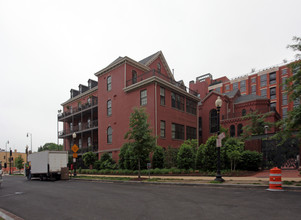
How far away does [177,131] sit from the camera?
30.6 metres

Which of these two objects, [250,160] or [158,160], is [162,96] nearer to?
[158,160]

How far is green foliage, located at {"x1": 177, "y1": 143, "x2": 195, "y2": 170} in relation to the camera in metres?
20.5

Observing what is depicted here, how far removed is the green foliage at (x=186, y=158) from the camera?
20.5m

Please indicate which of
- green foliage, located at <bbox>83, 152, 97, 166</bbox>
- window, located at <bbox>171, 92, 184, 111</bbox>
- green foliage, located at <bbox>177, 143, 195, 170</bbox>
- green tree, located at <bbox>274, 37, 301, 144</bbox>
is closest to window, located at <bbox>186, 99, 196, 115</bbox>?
window, located at <bbox>171, 92, 184, 111</bbox>

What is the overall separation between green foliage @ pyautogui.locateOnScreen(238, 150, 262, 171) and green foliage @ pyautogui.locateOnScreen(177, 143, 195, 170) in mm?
4023

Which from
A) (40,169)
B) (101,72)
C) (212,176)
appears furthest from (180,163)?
(101,72)

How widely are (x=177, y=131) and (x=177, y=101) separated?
407cm

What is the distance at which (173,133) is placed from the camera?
29875 millimetres

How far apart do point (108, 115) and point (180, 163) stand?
51.2 feet

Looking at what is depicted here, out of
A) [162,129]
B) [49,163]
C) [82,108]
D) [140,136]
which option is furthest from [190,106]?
[49,163]

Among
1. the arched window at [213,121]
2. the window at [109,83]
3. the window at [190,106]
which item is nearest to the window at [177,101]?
the window at [190,106]

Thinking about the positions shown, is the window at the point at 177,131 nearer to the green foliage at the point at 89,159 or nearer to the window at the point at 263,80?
the green foliage at the point at 89,159

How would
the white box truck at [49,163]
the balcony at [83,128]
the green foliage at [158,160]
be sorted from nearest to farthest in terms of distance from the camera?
the white box truck at [49,163], the green foliage at [158,160], the balcony at [83,128]

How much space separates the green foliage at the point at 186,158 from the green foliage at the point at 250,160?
402 cm
